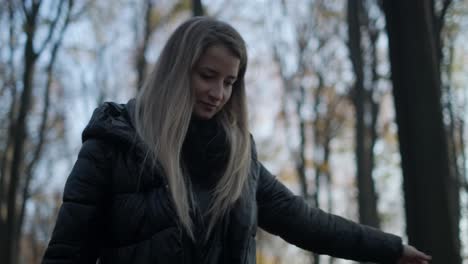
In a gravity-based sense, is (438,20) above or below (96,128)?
above

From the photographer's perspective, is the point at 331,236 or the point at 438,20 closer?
the point at 331,236

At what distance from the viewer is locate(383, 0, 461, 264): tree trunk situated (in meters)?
3.19

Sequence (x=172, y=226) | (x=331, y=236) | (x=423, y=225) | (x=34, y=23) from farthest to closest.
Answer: (x=34, y=23)
(x=423, y=225)
(x=331, y=236)
(x=172, y=226)

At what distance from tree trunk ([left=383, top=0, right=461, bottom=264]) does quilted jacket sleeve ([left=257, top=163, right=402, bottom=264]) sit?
787 mm

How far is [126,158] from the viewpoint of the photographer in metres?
2.05

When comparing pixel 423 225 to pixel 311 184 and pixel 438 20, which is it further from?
pixel 311 184

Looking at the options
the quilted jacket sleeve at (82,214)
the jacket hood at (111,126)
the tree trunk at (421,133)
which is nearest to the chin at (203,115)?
the jacket hood at (111,126)

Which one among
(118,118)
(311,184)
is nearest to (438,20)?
(118,118)

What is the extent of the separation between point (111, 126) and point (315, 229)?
93cm

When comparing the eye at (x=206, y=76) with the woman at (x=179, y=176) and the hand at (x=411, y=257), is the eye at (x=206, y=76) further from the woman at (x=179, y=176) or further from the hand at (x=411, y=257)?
the hand at (x=411, y=257)

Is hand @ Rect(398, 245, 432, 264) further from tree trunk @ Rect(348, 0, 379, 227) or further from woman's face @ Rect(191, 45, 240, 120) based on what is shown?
tree trunk @ Rect(348, 0, 379, 227)

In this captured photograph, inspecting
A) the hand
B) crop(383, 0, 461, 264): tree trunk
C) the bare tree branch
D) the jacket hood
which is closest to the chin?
the jacket hood

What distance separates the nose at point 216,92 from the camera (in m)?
2.17

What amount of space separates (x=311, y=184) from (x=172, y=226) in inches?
535
